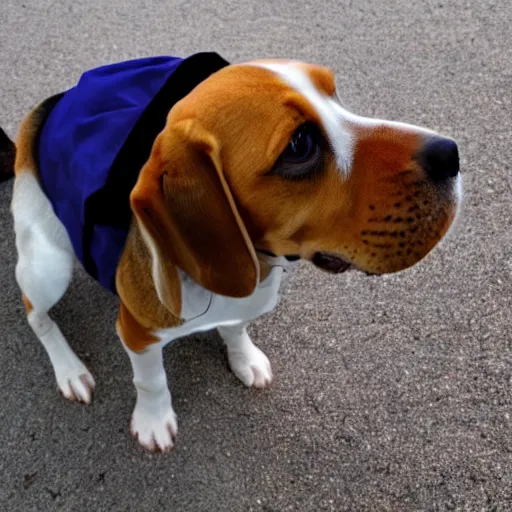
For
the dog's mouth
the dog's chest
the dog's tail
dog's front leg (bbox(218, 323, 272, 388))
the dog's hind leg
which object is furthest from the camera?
the dog's tail

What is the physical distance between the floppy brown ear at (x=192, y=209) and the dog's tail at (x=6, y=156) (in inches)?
67.1

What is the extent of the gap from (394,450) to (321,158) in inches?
47.0

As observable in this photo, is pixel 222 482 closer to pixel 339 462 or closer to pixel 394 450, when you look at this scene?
pixel 339 462

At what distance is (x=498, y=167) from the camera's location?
283cm

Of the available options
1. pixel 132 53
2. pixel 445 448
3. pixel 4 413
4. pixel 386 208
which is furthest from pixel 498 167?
pixel 4 413

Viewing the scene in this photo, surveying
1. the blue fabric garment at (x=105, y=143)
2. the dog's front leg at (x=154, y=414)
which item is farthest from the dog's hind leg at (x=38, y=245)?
the dog's front leg at (x=154, y=414)

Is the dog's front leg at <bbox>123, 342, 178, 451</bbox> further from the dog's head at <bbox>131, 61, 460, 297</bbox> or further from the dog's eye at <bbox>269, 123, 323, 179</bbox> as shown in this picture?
the dog's eye at <bbox>269, 123, 323, 179</bbox>

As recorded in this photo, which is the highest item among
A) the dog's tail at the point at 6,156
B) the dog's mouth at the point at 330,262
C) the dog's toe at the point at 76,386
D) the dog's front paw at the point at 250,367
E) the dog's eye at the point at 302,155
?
the dog's eye at the point at 302,155

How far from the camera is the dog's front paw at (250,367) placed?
2.31 m

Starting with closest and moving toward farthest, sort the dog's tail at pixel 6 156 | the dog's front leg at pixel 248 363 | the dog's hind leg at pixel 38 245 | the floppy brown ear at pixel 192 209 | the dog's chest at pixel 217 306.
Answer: the floppy brown ear at pixel 192 209
the dog's chest at pixel 217 306
the dog's hind leg at pixel 38 245
the dog's front leg at pixel 248 363
the dog's tail at pixel 6 156

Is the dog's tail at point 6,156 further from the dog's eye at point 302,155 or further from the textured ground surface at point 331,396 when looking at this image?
the dog's eye at point 302,155

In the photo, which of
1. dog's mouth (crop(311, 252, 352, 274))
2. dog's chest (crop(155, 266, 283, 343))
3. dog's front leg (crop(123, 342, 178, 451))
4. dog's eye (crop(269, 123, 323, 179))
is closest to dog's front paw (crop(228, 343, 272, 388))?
dog's front leg (crop(123, 342, 178, 451))

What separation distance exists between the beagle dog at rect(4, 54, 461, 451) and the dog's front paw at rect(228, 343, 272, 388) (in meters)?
0.50

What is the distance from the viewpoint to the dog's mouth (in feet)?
4.98
